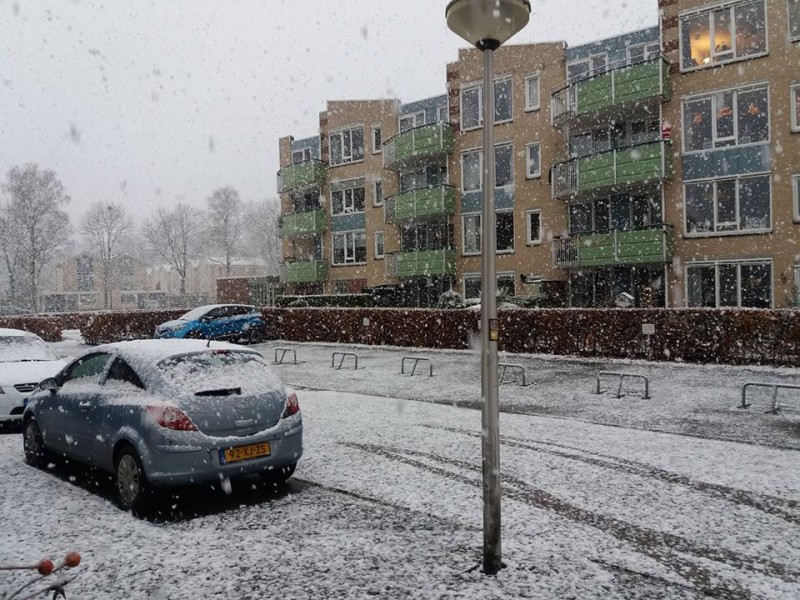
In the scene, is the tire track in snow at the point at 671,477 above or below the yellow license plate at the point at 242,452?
below

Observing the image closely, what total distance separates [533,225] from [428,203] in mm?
5324

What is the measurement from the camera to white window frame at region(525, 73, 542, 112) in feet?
88.2

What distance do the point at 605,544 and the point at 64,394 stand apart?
5.86 meters

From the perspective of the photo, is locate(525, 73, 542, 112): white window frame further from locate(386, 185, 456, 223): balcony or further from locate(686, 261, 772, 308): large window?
locate(686, 261, 772, 308): large window

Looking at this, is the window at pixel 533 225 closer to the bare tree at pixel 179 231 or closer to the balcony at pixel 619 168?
the balcony at pixel 619 168

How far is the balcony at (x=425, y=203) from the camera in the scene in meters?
28.8

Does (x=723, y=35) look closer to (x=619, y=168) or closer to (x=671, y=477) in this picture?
(x=619, y=168)

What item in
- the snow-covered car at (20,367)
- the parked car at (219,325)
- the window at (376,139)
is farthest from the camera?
the window at (376,139)

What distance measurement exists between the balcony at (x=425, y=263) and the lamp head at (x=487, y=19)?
2440cm

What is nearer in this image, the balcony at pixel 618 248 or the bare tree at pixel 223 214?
the balcony at pixel 618 248

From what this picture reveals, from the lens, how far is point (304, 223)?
3619cm

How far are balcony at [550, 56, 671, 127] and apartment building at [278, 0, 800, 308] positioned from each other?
0.06 m

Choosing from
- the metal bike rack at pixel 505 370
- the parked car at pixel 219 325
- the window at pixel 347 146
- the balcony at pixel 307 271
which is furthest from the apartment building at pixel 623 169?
the parked car at pixel 219 325

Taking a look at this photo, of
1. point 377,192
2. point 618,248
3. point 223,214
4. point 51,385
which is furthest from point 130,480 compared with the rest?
point 223,214
